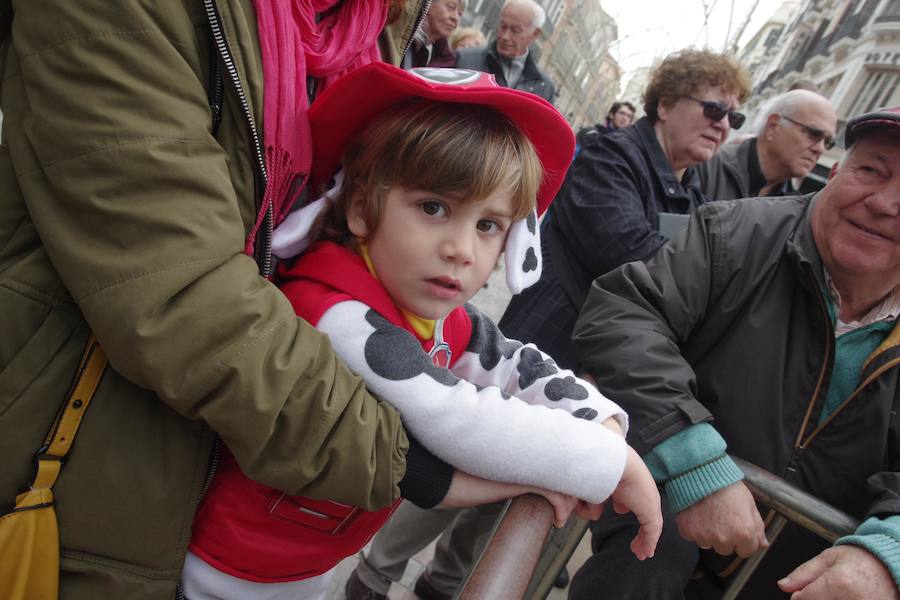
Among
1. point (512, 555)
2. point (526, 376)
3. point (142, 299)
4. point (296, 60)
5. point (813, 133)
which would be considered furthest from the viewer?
point (813, 133)

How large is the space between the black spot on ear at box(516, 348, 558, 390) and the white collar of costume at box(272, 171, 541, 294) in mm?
184

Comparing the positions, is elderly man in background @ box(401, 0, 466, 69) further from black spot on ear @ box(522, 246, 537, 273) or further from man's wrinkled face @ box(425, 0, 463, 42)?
black spot on ear @ box(522, 246, 537, 273)

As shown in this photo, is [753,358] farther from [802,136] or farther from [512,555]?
[802,136]

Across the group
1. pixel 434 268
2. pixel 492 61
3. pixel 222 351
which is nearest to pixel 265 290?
pixel 222 351

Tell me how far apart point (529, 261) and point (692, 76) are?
2.10 m

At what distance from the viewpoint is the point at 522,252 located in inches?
51.7

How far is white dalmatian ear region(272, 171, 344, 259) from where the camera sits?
1.14 metres

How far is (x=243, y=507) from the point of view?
1.06 metres

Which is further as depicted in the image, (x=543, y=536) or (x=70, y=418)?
(x=543, y=536)

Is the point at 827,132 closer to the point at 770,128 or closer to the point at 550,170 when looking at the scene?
the point at 770,128

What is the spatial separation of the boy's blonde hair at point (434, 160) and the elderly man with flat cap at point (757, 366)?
0.84m

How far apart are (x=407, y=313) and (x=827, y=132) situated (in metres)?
3.40

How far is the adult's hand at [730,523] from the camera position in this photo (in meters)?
1.43

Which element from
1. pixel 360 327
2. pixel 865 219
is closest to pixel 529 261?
pixel 360 327
